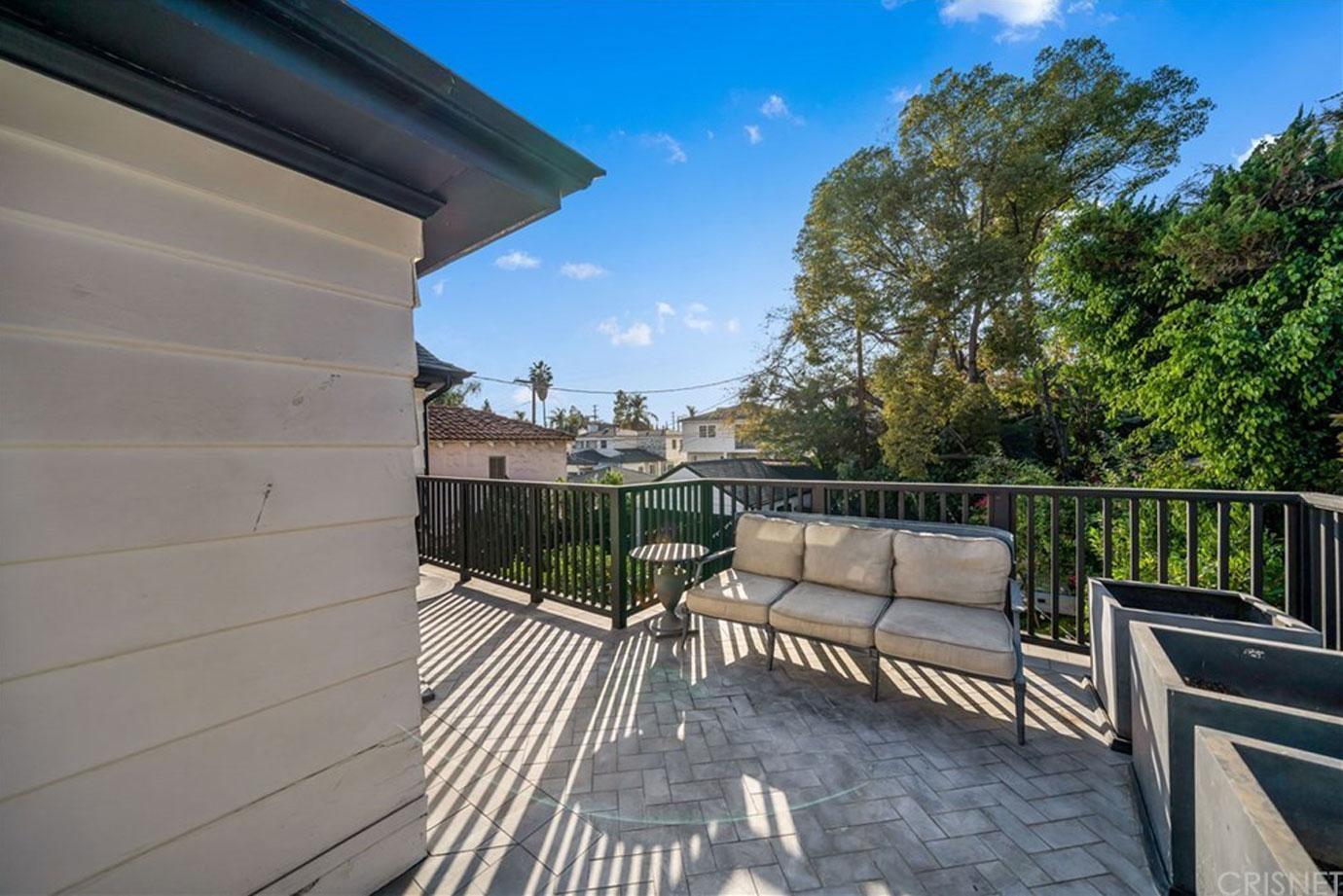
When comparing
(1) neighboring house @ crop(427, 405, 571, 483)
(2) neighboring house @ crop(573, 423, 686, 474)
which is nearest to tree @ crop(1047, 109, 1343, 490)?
(1) neighboring house @ crop(427, 405, 571, 483)

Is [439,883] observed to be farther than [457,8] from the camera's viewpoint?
No

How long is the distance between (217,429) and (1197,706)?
2856 mm

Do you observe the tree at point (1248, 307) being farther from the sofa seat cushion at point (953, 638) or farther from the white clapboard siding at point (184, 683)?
the white clapboard siding at point (184, 683)

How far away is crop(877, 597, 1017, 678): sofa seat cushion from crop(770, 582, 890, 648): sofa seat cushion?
9 centimetres

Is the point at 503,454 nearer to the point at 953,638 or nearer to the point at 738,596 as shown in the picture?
the point at 738,596

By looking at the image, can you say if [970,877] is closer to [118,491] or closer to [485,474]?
[118,491]

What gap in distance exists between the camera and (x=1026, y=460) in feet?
37.3

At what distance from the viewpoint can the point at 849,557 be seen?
122 inches

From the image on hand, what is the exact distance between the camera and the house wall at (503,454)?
13.1 metres

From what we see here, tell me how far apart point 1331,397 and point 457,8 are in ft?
23.4

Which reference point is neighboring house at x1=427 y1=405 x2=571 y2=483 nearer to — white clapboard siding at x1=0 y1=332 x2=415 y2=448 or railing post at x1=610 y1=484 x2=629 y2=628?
railing post at x1=610 y1=484 x2=629 y2=628

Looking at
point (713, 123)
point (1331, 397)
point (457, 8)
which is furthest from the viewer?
point (713, 123)

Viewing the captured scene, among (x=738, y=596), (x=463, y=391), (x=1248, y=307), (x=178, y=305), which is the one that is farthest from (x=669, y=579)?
(x=463, y=391)

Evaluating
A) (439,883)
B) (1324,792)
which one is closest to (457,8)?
(439,883)
